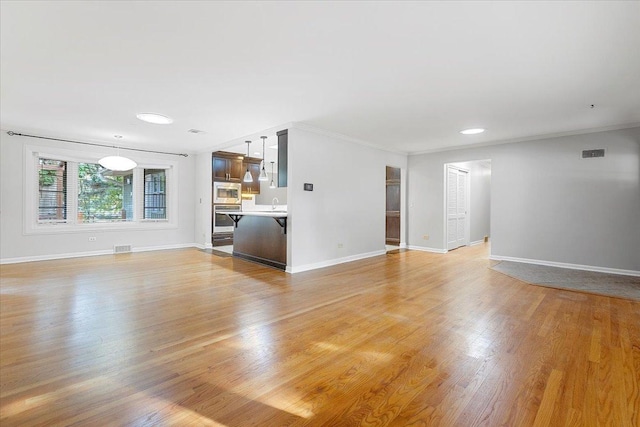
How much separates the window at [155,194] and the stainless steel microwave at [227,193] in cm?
137

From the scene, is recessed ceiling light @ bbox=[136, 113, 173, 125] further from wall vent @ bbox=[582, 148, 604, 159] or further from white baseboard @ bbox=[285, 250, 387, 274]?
wall vent @ bbox=[582, 148, 604, 159]

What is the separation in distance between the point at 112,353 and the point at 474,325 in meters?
3.11

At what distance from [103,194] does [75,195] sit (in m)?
0.54

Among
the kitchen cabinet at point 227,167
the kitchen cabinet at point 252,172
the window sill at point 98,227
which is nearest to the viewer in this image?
the window sill at point 98,227

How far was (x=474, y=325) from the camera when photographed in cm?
284

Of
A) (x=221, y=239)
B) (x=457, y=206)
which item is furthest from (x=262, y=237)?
(x=457, y=206)

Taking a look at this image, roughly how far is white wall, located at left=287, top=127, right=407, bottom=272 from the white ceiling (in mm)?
709

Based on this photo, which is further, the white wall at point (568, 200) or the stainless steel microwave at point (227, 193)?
the stainless steel microwave at point (227, 193)

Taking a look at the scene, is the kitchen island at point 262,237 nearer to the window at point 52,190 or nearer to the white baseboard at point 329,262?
the white baseboard at point 329,262

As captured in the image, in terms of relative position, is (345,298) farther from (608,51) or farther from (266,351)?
(608,51)

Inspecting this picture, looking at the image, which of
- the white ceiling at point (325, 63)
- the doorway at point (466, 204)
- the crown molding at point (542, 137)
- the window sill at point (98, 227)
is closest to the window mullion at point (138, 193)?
the window sill at point (98, 227)

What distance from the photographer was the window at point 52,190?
6.06m

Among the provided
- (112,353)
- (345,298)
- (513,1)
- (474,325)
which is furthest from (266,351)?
(513,1)

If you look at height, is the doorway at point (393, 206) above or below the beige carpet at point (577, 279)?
above
